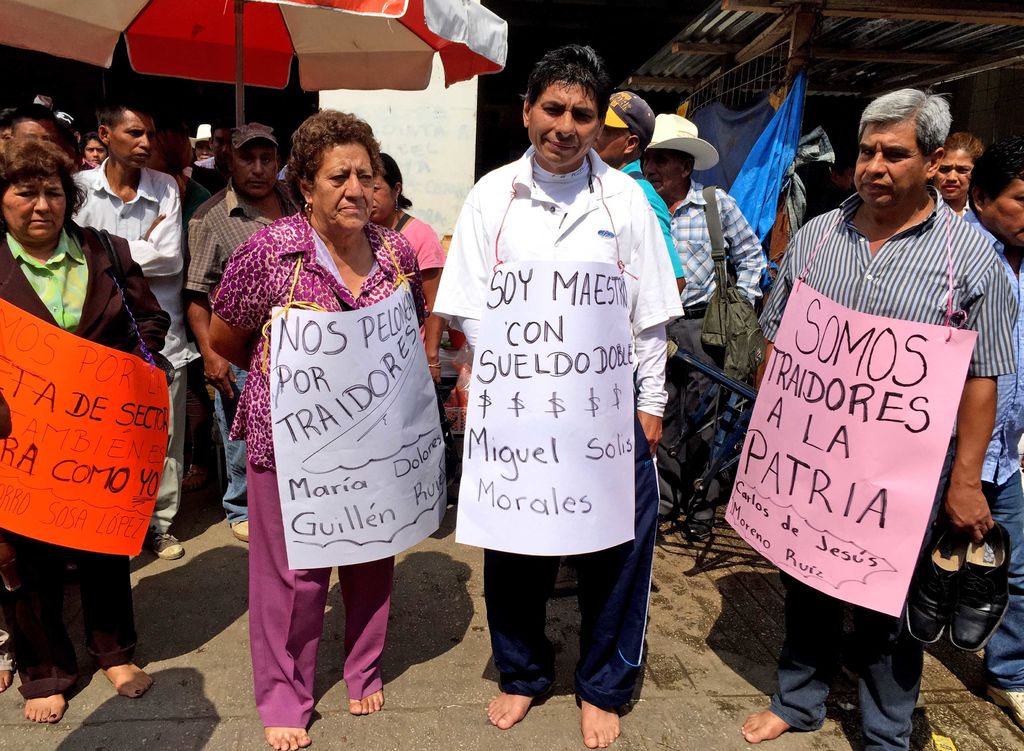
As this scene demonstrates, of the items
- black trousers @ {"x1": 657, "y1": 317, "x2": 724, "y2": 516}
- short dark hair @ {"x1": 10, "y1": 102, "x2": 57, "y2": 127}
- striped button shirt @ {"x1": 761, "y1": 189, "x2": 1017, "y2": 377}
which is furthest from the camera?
black trousers @ {"x1": 657, "y1": 317, "x2": 724, "y2": 516}

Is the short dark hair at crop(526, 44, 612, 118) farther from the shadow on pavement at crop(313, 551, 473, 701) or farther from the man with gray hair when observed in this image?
the shadow on pavement at crop(313, 551, 473, 701)

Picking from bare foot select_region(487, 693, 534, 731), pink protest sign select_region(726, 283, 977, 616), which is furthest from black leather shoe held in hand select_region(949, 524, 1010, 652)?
bare foot select_region(487, 693, 534, 731)

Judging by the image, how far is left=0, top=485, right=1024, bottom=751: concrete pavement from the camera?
8.45 ft

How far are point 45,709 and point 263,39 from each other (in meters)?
4.20

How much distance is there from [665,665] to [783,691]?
1.70 feet

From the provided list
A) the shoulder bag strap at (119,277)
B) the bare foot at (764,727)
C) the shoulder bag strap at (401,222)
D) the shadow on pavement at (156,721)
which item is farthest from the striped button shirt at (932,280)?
the shadow on pavement at (156,721)

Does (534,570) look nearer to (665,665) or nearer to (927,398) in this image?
(665,665)

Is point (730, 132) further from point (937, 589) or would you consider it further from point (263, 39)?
point (937, 589)

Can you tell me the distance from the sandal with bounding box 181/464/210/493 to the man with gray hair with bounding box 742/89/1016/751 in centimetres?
371

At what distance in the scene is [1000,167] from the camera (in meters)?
2.53

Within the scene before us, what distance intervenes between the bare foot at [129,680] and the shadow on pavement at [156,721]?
0.07 feet

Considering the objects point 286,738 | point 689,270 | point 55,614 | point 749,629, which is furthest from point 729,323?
point 55,614

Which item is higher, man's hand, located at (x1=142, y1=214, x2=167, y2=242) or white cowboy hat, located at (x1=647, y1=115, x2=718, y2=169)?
white cowboy hat, located at (x1=647, y1=115, x2=718, y2=169)

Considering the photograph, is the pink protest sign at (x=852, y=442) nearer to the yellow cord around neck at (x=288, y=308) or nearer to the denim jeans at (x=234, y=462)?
the yellow cord around neck at (x=288, y=308)
